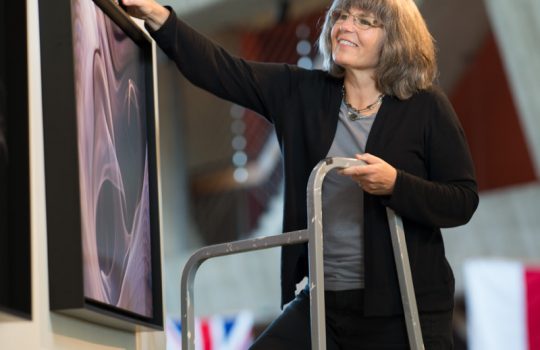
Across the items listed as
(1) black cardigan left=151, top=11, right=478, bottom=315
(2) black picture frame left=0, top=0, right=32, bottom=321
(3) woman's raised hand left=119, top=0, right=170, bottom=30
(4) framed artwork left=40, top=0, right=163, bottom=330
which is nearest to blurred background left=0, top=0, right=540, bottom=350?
(1) black cardigan left=151, top=11, right=478, bottom=315

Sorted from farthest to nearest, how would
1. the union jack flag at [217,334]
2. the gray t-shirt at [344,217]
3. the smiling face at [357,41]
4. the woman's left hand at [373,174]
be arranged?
the union jack flag at [217,334] → the smiling face at [357,41] → the gray t-shirt at [344,217] → the woman's left hand at [373,174]

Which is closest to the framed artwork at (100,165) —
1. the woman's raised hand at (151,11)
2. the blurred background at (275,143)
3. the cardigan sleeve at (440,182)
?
the woman's raised hand at (151,11)

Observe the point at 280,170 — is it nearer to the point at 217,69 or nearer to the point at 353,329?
the point at 217,69

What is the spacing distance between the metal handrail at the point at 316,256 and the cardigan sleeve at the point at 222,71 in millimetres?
466

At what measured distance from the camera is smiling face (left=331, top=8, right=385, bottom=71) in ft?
8.59

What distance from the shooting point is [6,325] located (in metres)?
1.83

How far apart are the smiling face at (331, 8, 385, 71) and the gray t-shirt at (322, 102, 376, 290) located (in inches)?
5.1

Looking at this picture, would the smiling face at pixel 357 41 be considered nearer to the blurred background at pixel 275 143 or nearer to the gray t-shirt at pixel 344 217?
the gray t-shirt at pixel 344 217

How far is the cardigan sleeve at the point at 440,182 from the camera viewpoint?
239 centimetres

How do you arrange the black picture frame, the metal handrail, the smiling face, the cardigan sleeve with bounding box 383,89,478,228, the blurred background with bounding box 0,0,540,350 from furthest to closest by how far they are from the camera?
the blurred background with bounding box 0,0,540,350, the smiling face, the cardigan sleeve with bounding box 383,89,478,228, the metal handrail, the black picture frame

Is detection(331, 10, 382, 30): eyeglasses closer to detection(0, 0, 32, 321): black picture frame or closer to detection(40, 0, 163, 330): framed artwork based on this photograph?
detection(40, 0, 163, 330): framed artwork

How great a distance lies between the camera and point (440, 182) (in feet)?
8.27

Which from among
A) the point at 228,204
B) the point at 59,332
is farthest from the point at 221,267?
the point at 59,332

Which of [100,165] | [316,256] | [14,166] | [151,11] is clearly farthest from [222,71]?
[14,166]
